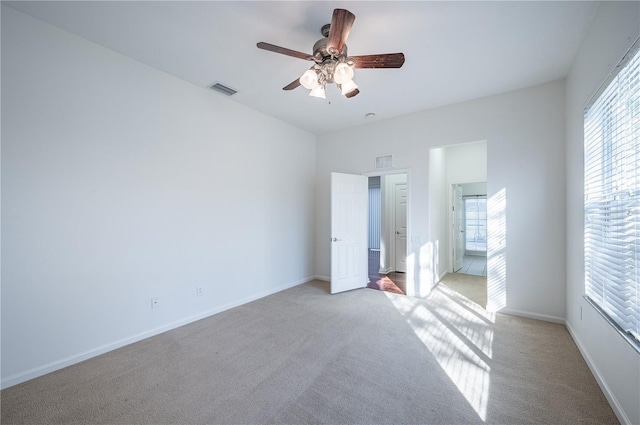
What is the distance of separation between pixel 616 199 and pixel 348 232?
318 centimetres

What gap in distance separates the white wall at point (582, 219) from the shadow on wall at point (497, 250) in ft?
1.98

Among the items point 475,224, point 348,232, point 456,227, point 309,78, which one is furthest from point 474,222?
point 309,78

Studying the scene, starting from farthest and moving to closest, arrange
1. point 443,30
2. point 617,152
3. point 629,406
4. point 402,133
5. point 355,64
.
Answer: point 402,133
point 443,30
point 355,64
point 617,152
point 629,406

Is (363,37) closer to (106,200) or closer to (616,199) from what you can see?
(616,199)

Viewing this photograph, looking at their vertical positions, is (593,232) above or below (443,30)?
below

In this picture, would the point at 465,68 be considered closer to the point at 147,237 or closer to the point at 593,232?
the point at 593,232

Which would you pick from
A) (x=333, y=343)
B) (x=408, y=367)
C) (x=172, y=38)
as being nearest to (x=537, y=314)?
(x=408, y=367)

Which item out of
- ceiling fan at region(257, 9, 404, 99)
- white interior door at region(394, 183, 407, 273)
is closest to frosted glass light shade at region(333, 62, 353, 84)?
ceiling fan at region(257, 9, 404, 99)

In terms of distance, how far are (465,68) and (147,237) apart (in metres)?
3.97

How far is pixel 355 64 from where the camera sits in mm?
2051

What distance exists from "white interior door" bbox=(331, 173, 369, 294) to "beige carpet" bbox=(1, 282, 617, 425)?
4.17 feet

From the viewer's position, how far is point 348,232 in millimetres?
4465

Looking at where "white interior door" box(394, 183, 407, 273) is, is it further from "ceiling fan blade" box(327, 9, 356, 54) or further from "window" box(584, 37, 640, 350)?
"ceiling fan blade" box(327, 9, 356, 54)

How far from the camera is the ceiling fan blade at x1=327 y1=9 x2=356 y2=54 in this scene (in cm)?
160
